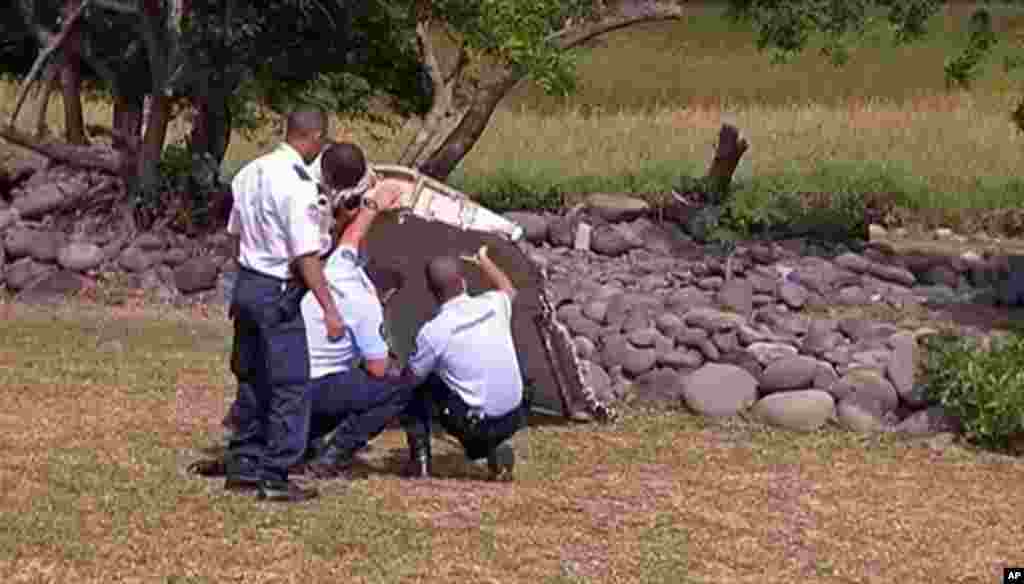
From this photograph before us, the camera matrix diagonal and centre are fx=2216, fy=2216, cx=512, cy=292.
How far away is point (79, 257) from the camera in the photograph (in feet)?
52.9

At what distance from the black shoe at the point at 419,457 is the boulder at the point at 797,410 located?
2.31 meters

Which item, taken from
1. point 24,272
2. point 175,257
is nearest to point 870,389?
point 175,257

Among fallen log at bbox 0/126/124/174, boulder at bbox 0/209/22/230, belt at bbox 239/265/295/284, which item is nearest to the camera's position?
belt at bbox 239/265/295/284

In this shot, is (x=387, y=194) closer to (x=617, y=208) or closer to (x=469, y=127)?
(x=469, y=127)

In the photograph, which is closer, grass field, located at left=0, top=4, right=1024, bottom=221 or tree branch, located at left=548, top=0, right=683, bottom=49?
tree branch, located at left=548, top=0, right=683, bottom=49

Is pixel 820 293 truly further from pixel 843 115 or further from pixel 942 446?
pixel 843 115

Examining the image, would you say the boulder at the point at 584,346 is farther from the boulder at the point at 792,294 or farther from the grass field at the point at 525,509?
the boulder at the point at 792,294

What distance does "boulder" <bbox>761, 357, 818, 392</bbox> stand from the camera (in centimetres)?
1180

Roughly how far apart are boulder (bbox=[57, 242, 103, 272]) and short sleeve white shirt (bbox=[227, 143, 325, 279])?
720 centimetres

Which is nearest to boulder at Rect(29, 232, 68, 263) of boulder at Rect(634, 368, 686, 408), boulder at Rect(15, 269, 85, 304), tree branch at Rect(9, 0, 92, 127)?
boulder at Rect(15, 269, 85, 304)

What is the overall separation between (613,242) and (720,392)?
5.47 m

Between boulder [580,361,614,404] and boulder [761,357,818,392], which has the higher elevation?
boulder [761,357,818,392]

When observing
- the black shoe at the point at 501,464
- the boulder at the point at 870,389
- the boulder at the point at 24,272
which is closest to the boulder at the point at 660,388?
the boulder at the point at 870,389

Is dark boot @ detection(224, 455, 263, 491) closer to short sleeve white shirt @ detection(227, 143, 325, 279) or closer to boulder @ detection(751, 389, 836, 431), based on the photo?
short sleeve white shirt @ detection(227, 143, 325, 279)
